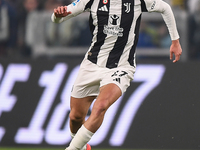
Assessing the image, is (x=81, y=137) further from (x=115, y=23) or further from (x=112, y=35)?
(x=115, y=23)

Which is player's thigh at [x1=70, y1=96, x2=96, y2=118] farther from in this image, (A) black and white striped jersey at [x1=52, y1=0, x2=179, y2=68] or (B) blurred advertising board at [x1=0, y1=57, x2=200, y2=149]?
(B) blurred advertising board at [x1=0, y1=57, x2=200, y2=149]

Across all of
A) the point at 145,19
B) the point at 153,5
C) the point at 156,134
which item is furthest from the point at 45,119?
the point at 153,5

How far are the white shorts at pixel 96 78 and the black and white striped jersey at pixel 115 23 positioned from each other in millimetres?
80

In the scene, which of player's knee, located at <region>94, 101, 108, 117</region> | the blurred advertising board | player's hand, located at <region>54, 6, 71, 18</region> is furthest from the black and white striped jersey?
the blurred advertising board

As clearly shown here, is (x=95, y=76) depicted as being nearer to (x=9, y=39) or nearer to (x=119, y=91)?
(x=119, y=91)

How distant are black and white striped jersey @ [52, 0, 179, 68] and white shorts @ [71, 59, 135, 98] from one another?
0.08 m

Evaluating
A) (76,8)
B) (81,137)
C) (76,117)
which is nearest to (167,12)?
(76,8)

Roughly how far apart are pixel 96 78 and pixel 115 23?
69 cm

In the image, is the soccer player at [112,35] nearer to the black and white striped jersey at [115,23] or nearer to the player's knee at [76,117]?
the black and white striped jersey at [115,23]

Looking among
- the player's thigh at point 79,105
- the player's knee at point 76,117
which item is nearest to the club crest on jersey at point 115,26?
the player's thigh at point 79,105

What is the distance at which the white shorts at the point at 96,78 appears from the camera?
6.61 meters

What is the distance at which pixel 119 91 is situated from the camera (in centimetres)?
652

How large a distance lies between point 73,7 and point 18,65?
9.07ft

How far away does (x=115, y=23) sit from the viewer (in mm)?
6758
